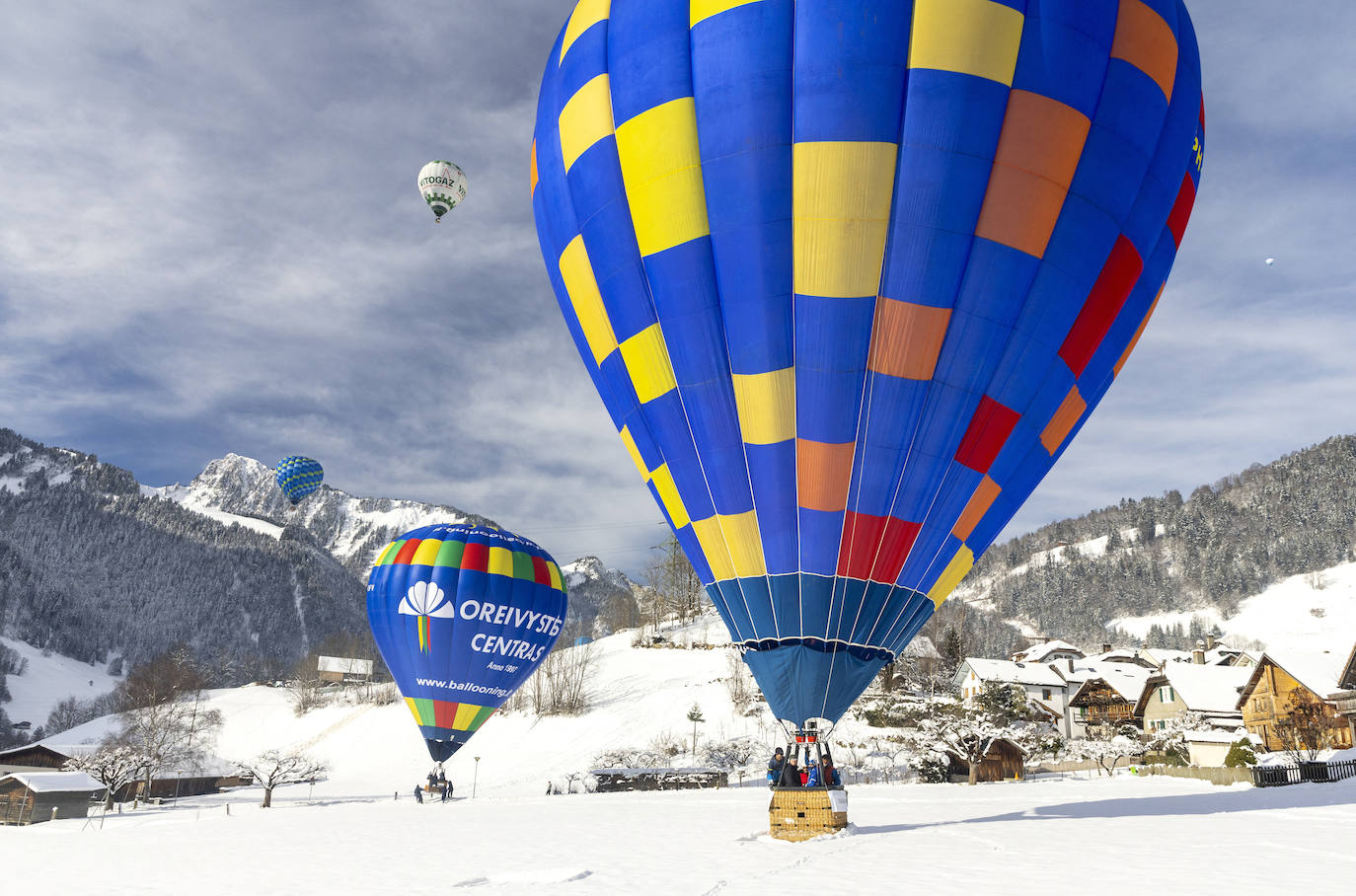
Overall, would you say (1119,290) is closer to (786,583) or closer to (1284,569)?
(786,583)

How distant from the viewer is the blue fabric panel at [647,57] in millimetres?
11641

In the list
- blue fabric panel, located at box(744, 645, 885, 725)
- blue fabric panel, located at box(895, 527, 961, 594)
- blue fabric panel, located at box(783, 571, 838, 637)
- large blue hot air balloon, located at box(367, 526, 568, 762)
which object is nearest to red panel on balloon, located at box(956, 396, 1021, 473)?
blue fabric panel, located at box(895, 527, 961, 594)

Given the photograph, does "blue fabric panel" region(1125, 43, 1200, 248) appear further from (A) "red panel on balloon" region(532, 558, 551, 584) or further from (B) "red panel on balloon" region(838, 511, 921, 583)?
(A) "red panel on balloon" region(532, 558, 551, 584)

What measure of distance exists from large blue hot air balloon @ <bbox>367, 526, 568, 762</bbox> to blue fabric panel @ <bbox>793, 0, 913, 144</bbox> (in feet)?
59.0

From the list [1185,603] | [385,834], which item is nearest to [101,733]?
[385,834]

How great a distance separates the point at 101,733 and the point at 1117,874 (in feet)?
264

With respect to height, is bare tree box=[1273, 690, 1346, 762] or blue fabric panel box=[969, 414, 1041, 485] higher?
blue fabric panel box=[969, 414, 1041, 485]

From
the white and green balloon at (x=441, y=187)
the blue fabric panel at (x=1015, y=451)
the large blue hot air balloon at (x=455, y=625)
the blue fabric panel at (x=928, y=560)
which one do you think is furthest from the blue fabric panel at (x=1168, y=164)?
the white and green balloon at (x=441, y=187)

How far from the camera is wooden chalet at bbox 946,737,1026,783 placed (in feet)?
108

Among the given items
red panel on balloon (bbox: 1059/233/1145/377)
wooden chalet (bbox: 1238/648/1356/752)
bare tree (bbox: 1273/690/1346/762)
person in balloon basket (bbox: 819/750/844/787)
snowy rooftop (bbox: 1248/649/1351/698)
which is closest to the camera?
person in balloon basket (bbox: 819/750/844/787)

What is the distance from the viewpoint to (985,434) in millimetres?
11258

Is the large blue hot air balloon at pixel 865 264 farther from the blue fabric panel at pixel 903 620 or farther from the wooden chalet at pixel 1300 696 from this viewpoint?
the wooden chalet at pixel 1300 696

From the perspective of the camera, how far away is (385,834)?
15.8 metres

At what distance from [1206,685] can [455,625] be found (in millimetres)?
45817
